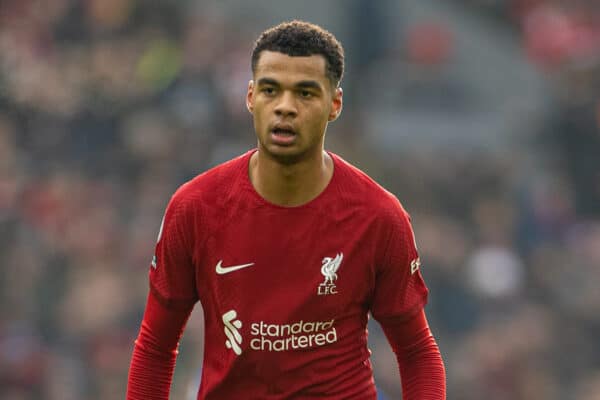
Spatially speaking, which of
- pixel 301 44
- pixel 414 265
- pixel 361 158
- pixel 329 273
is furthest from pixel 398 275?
pixel 361 158

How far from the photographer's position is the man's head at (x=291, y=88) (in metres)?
4.21

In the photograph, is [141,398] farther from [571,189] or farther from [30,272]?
[571,189]

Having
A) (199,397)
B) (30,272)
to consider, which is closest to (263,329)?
(199,397)

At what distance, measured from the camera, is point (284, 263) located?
14.4 ft

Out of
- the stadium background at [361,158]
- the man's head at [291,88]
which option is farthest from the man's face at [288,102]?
the stadium background at [361,158]

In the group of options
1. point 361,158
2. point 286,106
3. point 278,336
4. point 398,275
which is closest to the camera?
point 286,106

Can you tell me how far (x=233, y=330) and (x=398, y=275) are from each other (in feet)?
1.92

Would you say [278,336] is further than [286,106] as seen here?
Yes

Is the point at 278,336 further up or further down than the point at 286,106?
further down

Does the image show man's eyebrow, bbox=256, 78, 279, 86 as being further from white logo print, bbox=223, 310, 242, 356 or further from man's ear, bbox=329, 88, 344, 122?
white logo print, bbox=223, 310, 242, 356

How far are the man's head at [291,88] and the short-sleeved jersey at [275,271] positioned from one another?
0.24 meters

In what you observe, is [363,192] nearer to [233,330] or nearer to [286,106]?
[286,106]

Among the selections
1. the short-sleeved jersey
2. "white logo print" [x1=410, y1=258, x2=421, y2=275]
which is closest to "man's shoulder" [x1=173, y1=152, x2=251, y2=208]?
the short-sleeved jersey

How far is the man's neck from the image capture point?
14.3 ft
